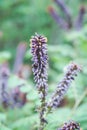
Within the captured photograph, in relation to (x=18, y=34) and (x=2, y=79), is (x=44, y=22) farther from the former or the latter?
(x=2, y=79)

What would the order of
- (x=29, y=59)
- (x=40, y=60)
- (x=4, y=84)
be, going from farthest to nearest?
(x=29, y=59) < (x=4, y=84) < (x=40, y=60)

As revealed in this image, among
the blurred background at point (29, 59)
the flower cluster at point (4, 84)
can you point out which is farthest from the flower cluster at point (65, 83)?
the flower cluster at point (4, 84)

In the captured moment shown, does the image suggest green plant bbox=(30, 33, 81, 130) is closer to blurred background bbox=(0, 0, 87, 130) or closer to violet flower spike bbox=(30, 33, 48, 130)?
violet flower spike bbox=(30, 33, 48, 130)

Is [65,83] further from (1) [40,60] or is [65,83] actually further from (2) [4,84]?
(2) [4,84]

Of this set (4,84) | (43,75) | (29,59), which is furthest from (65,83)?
(29,59)

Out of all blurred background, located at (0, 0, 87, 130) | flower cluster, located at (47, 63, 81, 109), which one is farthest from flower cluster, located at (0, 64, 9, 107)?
flower cluster, located at (47, 63, 81, 109)

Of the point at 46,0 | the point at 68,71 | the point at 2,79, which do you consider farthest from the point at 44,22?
the point at 68,71
